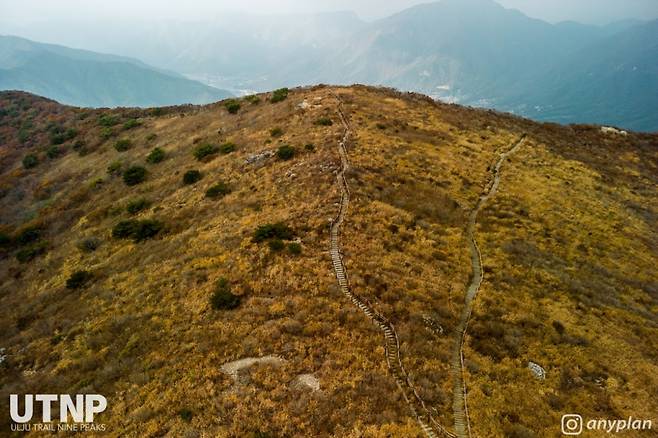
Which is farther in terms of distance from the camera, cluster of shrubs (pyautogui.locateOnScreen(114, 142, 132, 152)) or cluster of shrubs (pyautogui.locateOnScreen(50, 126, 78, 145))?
cluster of shrubs (pyautogui.locateOnScreen(50, 126, 78, 145))

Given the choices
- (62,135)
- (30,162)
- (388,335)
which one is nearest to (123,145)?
(30,162)

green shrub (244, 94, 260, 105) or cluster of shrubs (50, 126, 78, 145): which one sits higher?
green shrub (244, 94, 260, 105)

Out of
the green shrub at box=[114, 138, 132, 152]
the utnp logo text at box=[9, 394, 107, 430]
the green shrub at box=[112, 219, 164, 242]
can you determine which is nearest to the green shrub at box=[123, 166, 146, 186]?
the green shrub at box=[114, 138, 132, 152]

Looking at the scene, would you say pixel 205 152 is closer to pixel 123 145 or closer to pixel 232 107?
pixel 232 107

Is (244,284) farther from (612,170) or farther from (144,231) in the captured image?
(612,170)

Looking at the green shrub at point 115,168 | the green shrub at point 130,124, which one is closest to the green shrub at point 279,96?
the green shrub at point 115,168

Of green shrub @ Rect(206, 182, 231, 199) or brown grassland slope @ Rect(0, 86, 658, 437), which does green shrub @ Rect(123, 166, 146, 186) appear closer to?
brown grassland slope @ Rect(0, 86, 658, 437)
